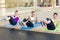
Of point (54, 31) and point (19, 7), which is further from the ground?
point (19, 7)

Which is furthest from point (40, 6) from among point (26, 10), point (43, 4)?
point (26, 10)

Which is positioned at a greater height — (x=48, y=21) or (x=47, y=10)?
(x=47, y=10)

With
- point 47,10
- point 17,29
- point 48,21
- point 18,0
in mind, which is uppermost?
point 18,0

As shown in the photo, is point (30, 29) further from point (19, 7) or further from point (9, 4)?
point (9, 4)

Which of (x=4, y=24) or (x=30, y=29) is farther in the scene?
(x=4, y=24)

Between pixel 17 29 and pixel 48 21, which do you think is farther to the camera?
pixel 17 29

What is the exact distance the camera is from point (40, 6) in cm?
470

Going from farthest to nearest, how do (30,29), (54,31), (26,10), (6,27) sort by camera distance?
(26,10) < (6,27) < (30,29) < (54,31)

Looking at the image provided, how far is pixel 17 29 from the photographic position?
4195 millimetres

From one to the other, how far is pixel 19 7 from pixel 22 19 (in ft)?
1.85

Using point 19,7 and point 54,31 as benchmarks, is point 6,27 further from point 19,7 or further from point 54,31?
point 54,31

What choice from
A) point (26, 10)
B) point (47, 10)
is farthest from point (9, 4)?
point (47, 10)

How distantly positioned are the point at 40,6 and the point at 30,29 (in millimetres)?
1055

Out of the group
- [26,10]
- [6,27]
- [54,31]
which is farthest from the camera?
[26,10]
